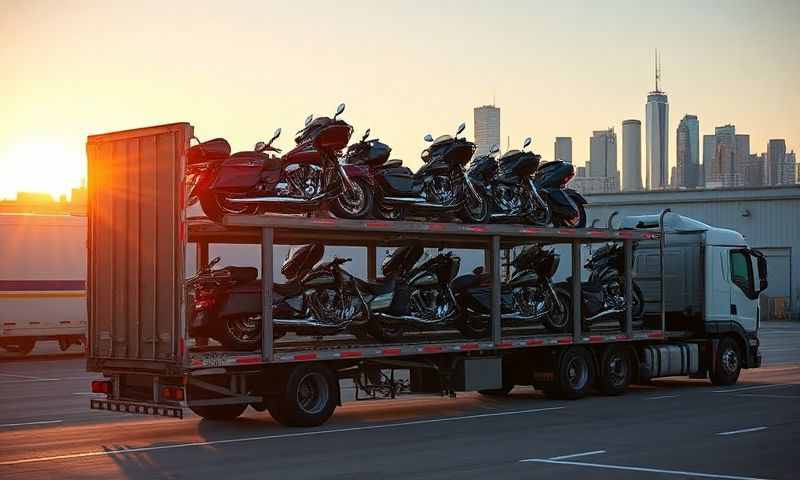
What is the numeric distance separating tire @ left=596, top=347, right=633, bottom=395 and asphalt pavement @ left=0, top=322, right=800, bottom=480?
331 mm

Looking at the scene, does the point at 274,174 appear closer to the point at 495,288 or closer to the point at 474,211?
the point at 474,211

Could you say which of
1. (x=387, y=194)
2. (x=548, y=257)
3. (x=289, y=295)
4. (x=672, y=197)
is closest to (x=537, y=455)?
(x=289, y=295)

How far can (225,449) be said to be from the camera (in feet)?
44.9

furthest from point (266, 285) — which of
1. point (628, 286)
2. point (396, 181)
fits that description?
point (628, 286)

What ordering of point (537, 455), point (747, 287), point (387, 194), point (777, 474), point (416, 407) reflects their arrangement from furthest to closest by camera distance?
point (747, 287) < point (416, 407) < point (387, 194) < point (537, 455) < point (777, 474)

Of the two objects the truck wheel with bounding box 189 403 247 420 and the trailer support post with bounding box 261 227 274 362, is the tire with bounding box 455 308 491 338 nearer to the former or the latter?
the truck wheel with bounding box 189 403 247 420

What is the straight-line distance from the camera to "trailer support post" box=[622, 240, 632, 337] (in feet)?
68.7

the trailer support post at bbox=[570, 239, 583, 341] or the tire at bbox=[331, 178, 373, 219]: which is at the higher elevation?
the tire at bbox=[331, 178, 373, 219]

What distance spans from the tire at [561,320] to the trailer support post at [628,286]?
1239mm

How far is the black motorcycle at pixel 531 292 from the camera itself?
1945 centimetres

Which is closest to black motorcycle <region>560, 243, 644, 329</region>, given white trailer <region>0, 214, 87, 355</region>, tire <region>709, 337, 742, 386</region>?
tire <region>709, 337, 742, 386</region>

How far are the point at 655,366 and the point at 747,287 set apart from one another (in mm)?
3065

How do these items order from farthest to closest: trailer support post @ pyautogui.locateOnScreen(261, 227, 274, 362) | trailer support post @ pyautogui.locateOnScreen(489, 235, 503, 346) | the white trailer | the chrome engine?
the white trailer, trailer support post @ pyautogui.locateOnScreen(489, 235, 503, 346), the chrome engine, trailer support post @ pyautogui.locateOnScreen(261, 227, 274, 362)

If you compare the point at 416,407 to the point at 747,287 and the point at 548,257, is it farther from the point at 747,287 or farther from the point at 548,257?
the point at 747,287
